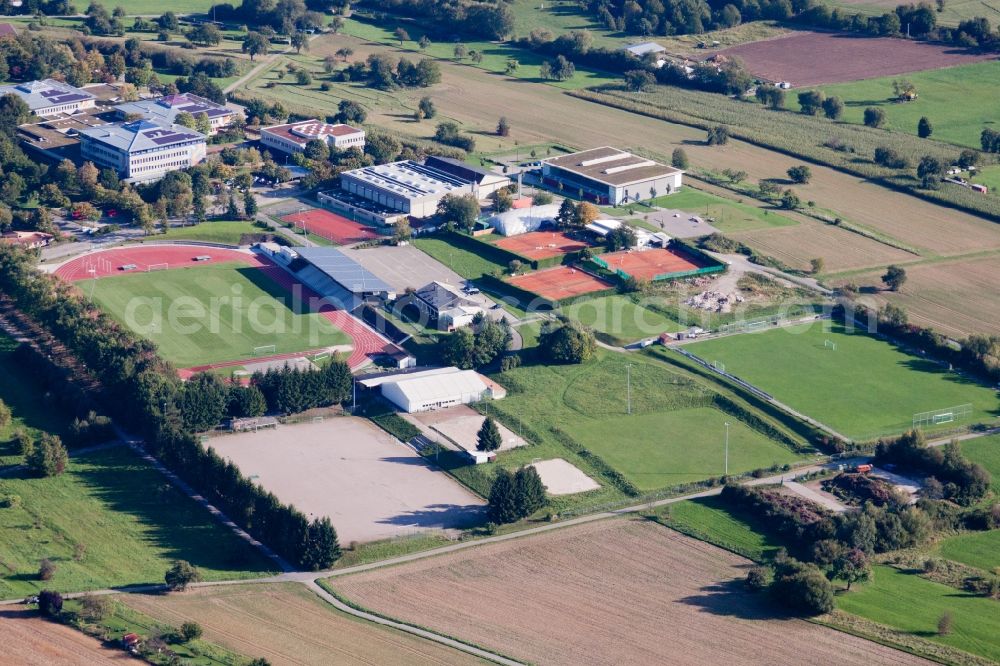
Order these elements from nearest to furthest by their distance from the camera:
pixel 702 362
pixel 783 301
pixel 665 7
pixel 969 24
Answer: pixel 702 362 < pixel 783 301 < pixel 969 24 < pixel 665 7

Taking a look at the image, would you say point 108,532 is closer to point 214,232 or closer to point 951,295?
point 214,232

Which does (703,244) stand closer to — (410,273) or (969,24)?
(410,273)

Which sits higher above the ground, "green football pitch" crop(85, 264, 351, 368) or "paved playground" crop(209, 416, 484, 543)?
"green football pitch" crop(85, 264, 351, 368)

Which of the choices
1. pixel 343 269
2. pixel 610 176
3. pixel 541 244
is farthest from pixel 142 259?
pixel 610 176

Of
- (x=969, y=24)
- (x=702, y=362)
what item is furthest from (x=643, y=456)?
(x=969, y=24)

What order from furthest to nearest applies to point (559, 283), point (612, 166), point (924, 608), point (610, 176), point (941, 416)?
1. point (612, 166)
2. point (610, 176)
3. point (559, 283)
4. point (941, 416)
5. point (924, 608)

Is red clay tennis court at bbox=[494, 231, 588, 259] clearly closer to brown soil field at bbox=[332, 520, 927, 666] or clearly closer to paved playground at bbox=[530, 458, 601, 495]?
paved playground at bbox=[530, 458, 601, 495]

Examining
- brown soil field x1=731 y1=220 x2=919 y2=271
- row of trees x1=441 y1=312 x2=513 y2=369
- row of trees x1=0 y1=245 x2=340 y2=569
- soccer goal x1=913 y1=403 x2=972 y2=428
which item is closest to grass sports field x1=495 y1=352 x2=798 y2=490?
row of trees x1=441 y1=312 x2=513 y2=369
